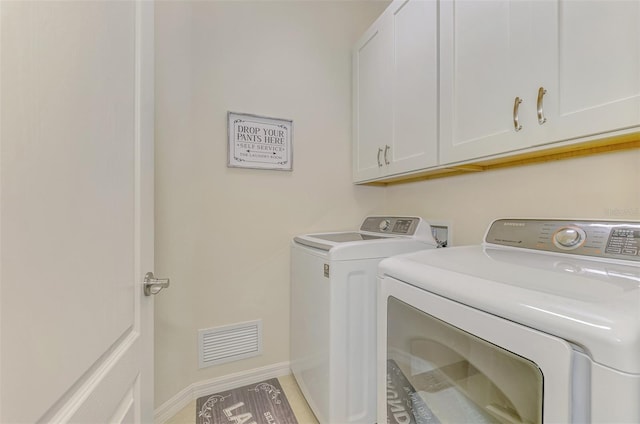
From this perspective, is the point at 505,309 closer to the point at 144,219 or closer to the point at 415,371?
the point at 415,371

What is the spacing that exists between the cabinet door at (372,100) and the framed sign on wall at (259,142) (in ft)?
1.68

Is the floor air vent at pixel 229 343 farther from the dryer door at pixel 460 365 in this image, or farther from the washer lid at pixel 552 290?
the washer lid at pixel 552 290

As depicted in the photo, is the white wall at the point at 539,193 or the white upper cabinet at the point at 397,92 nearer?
the white wall at the point at 539,193

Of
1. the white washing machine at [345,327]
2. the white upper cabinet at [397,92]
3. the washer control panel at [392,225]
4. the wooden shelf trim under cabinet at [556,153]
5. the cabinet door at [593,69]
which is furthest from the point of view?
the washer control panel at [392,225]

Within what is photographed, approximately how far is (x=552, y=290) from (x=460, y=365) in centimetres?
33

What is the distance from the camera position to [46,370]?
434 mm

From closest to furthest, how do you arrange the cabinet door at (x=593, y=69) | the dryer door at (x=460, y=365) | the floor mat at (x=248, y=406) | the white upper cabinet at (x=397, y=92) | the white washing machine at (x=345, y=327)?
the dryer door at (x=460, y=365) → the cabinet door at (x=593, y=69) → the white washing machine at (x=345, y=327) → the white upper cabinet at (x=397, y=92) → the floor mat at (x=248, y=406)

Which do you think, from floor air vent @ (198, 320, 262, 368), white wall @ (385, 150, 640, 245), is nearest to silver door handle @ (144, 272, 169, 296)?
floor air vent @ (198, 320, 262, 368)

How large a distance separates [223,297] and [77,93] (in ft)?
4.78

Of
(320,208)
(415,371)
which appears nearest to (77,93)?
(415,371)

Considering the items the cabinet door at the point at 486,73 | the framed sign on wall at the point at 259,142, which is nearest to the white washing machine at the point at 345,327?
the cabinet door at the point at 486,73

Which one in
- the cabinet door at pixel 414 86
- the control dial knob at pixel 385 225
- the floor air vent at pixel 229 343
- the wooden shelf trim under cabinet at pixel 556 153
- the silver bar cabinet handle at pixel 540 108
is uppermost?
the cabinet door at pixel 414 86

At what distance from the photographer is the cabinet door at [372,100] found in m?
1.68

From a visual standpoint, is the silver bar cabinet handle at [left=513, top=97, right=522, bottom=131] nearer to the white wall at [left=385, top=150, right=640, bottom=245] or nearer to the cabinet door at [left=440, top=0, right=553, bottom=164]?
the cabinet door at [left=440, top=0, right=553, bottom=164]
